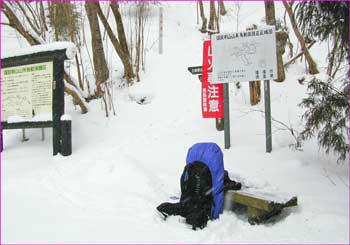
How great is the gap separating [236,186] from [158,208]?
0.89 meters

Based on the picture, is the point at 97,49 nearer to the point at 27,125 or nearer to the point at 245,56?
the point at 27,125

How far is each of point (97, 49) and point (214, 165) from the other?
5.36 metres

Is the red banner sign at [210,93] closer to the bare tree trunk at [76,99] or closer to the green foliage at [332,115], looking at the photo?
the green foliage at [332,115]

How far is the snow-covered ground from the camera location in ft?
10.5

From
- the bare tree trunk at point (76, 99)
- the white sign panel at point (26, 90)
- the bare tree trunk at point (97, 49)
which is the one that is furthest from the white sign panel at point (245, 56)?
the bare tree trunk at point (97, 49)

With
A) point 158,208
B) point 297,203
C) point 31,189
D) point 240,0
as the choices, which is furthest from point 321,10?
point 240,0

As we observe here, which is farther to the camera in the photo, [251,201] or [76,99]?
[76,99]

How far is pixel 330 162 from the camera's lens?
4527 mm

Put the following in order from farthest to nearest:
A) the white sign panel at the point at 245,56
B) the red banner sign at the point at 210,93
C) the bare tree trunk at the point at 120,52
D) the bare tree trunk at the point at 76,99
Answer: the bare tree trunk at the point at 120,52
the bare tree trunk at the point at 76,99
the red banner sign at the point at 210,93
the white sign panel at the point at 245,56

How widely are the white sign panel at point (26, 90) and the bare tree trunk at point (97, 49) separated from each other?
7.00ft

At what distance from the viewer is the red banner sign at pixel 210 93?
5.69m

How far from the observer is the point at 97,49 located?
8.15 m

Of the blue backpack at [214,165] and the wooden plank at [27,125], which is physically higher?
the wooden plank at [27,125]

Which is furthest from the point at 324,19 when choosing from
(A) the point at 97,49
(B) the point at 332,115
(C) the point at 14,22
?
(A) the point at 97,49
